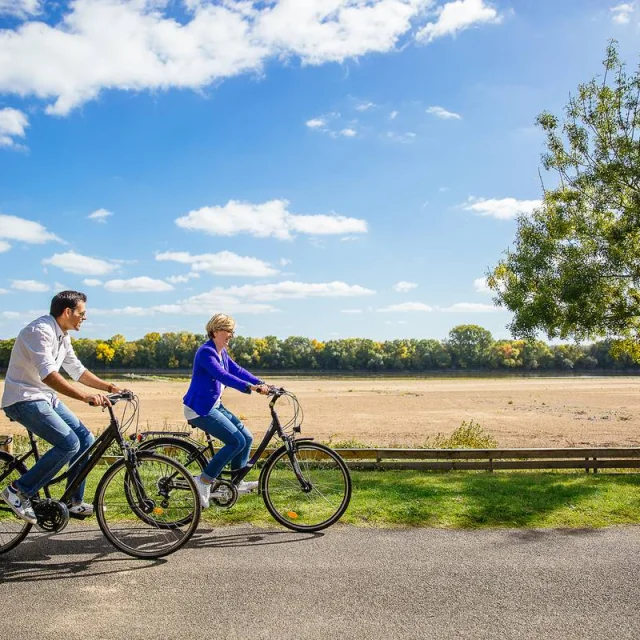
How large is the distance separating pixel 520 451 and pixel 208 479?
19.9 ft

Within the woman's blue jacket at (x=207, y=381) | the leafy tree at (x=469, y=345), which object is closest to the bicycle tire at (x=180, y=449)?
the woman's blue jacket at (x=207, y=381)

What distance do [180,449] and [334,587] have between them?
2.47m

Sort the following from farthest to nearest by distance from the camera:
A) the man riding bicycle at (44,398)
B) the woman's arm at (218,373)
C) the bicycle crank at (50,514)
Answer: the woman's arm at (218,373) → the bicycle crank at (50,514) → the man riding bicycle at (44,398)

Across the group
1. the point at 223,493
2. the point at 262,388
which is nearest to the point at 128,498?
the point at 223,493

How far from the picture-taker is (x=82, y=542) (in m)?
5.46

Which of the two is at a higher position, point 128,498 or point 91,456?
point 91,456

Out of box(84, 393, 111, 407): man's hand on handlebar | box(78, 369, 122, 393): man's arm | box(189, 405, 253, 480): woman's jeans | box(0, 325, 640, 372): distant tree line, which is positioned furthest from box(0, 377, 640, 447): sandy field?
box(0, 325, 640, 372): distant tree line

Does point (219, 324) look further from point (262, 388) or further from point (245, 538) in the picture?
point (245, 538)

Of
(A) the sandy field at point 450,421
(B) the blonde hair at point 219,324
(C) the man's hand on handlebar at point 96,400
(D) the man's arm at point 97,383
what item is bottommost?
(A) the sandy field at point 450,421

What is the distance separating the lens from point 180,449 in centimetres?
611

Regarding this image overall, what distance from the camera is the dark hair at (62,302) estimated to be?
5.26m

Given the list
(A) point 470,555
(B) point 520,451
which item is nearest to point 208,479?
(A) point 470,555

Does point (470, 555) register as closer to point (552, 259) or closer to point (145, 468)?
point (145, 468)

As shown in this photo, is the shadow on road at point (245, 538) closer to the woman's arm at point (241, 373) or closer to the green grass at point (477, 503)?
the green grass at point (477, 503)
